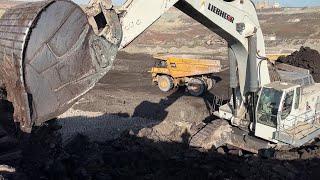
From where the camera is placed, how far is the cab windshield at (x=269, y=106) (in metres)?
10.3

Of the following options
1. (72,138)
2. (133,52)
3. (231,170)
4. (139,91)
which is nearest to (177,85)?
(139,91)

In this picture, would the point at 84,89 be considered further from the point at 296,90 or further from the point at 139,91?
the point at 139,91

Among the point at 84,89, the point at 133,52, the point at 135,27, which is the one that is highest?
the point at 135,27

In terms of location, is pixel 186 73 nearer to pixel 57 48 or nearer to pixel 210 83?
pixel 210 83

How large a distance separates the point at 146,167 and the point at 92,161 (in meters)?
1.25

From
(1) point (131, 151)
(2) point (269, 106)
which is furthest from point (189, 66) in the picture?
(1) point (131, 151)

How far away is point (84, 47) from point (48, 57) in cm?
52

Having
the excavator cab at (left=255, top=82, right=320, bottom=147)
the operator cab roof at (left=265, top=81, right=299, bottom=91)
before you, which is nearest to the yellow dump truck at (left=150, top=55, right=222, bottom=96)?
the operator cab roof at (left=265, top=81, right=299, bottom=91)

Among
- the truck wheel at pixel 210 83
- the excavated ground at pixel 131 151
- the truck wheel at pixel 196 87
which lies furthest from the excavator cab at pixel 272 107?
the truck wheel at pixel 210 83

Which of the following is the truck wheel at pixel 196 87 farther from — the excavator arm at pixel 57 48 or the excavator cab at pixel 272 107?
the excavator arm at pixel 57 48

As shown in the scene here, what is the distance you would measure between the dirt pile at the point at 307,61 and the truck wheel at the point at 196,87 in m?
3.73

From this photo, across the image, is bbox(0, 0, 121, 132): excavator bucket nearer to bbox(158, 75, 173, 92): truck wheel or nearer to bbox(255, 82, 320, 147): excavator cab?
bbox(255, 82, 320, 147): excavator cab

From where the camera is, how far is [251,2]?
10.1 metres

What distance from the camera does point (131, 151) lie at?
10594mm
